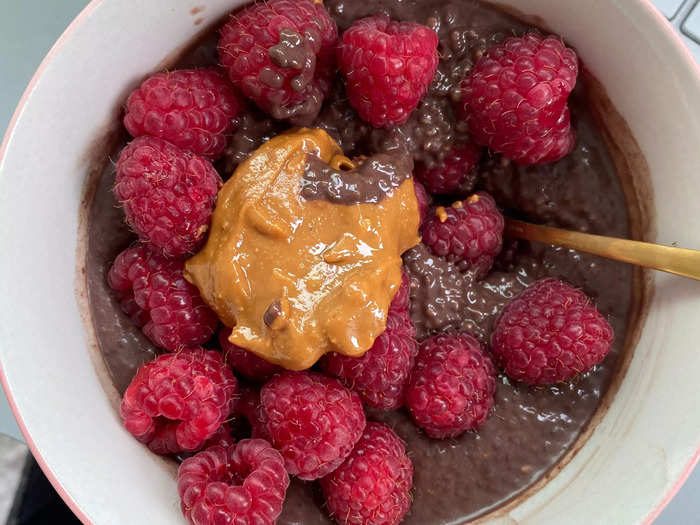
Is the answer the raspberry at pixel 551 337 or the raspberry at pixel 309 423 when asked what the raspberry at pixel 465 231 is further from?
the raspberry at pixel 309 423

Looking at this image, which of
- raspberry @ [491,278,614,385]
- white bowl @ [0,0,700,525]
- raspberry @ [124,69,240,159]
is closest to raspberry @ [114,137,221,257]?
raspberry @ [124,69,240,159]

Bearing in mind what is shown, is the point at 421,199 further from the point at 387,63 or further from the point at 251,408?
the point at 251,408

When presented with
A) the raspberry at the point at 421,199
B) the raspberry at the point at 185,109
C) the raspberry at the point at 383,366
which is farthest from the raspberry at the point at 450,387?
the raspberry at the point at 185,109

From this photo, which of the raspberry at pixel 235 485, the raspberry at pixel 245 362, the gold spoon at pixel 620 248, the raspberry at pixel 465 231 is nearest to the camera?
the raspberry at pixel 235 485

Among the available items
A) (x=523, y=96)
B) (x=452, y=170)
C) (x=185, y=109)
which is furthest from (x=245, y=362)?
(x=523, y=96)

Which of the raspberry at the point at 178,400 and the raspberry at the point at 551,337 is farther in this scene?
the raspberry at the point at 551,337

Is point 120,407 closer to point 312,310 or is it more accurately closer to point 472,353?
point 312,310

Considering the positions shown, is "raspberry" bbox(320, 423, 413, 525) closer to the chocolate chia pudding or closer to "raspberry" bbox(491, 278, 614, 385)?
the chocolate chia pudding
